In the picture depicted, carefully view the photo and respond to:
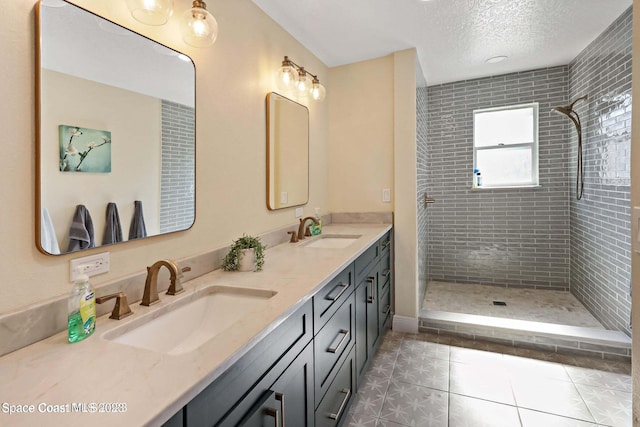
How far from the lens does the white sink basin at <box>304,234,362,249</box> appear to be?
7.97 feet

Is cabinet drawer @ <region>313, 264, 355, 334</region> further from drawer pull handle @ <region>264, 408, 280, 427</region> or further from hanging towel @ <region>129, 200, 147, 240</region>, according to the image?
hanging towel @ <region>129, 200, 147, 240</region>

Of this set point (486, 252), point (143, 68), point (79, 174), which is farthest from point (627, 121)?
point (79, 174)

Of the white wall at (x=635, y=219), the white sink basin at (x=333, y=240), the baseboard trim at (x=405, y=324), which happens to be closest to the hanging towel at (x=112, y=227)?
the white sink basin at (x=333, y=240)

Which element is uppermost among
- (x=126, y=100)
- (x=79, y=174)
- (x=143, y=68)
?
(x=143, y=68)

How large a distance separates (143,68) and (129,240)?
68 centimetres

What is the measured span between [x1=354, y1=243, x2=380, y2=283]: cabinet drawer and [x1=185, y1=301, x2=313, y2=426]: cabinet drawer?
28.7 inches

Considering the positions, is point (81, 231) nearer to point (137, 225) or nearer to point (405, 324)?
point (137, 225)

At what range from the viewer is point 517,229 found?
148 inches

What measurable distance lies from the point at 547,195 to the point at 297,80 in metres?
3.13

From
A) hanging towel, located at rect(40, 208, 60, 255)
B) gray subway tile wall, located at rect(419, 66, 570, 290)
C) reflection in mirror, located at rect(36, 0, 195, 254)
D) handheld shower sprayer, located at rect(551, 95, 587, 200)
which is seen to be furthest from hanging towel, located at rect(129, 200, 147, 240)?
handheld shower sprayer, located at rect(551, 95, 587, 200)

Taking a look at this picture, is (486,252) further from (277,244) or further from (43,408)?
(43,408)

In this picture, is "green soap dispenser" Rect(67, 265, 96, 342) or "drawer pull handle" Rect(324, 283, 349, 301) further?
"drawer pull handle" Rect(324, 283, 349, 301)

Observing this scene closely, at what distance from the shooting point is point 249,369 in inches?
34.4

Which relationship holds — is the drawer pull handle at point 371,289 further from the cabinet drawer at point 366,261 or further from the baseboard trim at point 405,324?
the baseboard trim at point 405,324
